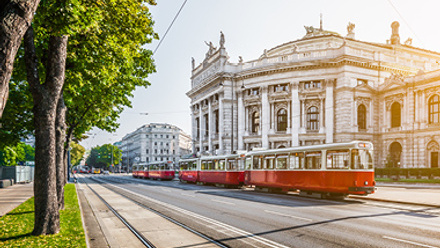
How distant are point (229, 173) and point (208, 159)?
484 centimetres

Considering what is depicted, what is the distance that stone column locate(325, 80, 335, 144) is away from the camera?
159 feet

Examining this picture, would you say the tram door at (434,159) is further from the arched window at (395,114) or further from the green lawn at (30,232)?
the green lawn at (30,232)

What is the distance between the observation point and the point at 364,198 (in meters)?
20.4

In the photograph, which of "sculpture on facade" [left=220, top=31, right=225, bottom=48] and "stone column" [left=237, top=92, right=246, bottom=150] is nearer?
"stone column" [left=237, top=92, right=246, bottom=150]

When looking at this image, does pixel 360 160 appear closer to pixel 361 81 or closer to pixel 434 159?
pixel 434 159

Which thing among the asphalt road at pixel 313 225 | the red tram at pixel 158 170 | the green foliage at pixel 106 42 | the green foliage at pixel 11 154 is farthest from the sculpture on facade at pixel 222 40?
the asphalt road at pixel 313 225

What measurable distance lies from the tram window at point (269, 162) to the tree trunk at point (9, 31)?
21.6m

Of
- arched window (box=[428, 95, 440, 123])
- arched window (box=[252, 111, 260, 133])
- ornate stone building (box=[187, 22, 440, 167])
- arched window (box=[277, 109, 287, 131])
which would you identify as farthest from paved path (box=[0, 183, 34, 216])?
arched window (box=[428, 95, 440, 123])

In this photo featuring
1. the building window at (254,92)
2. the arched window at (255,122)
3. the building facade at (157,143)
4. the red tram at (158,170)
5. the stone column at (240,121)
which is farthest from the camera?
the building facade at (157,143)

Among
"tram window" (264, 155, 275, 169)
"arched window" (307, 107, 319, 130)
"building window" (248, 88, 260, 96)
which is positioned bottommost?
"tram window" (264, 155, 275, 169)

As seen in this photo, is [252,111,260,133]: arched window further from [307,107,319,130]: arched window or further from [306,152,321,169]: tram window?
[306,152,321,169]: tram window

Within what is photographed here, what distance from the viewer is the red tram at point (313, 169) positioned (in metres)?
18.7

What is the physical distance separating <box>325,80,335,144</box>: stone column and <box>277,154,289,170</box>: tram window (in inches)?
1025

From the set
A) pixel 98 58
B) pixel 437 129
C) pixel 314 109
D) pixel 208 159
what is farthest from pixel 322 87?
pixel 98 58
